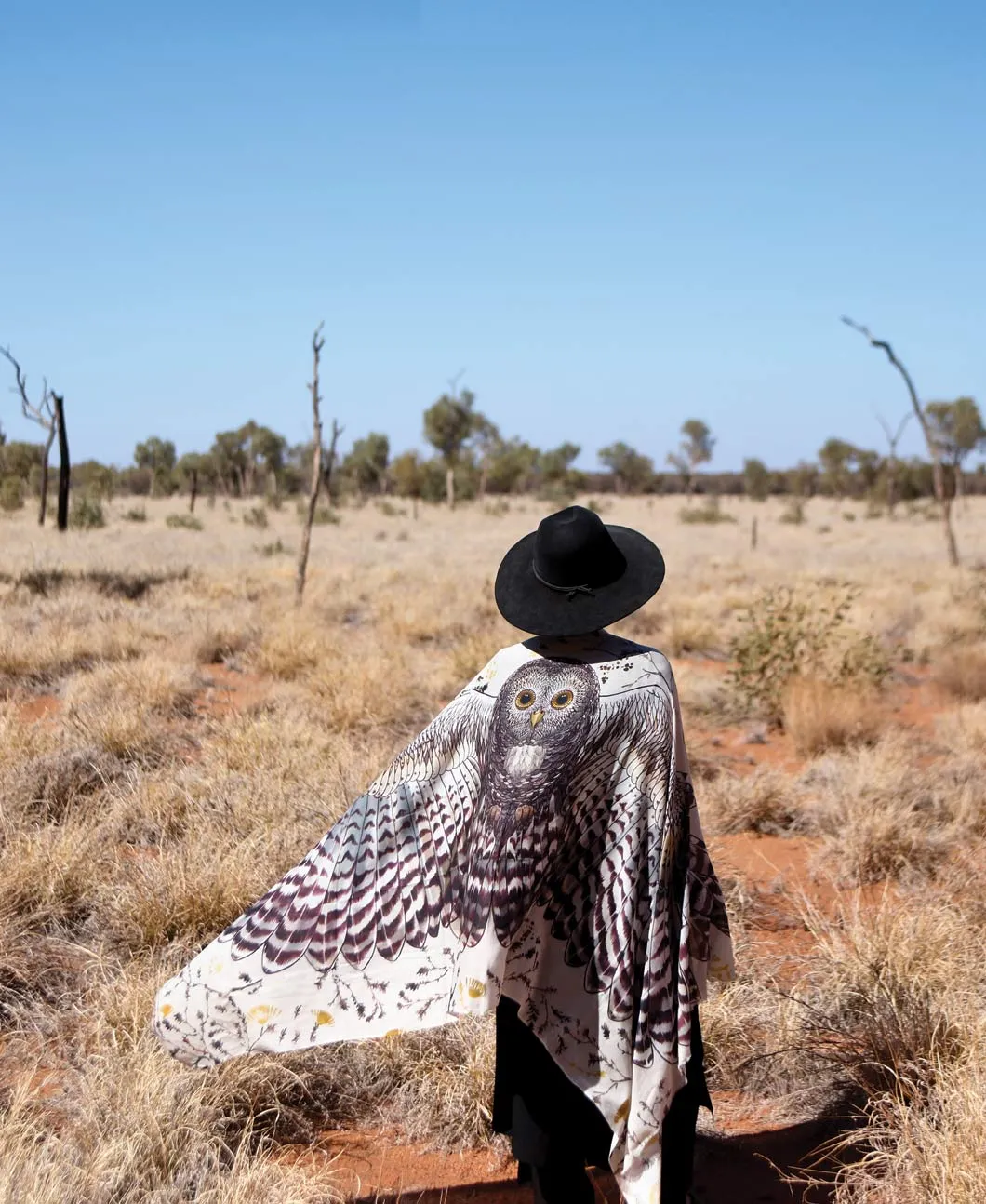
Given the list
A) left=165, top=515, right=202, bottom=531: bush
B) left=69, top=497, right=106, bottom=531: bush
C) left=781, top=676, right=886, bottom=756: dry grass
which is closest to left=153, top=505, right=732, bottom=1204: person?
left=781, top=676, right=886, bottom=756: dry grass

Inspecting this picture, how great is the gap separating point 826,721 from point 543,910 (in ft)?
19.6

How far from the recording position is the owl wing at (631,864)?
2.23 metres

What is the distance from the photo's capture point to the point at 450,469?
155 feet

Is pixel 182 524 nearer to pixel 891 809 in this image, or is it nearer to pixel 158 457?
pixel 891 809

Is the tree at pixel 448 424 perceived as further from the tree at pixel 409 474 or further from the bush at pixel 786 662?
the bush at pixel 786 662

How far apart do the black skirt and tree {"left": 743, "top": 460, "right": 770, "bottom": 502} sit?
67.4 meters

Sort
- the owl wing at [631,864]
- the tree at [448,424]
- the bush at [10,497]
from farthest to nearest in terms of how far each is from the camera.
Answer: the tree at [448,424] < the bush at [10,497] < the owl wing at [631,864]

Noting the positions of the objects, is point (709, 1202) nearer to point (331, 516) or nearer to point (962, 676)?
point (962, 676)

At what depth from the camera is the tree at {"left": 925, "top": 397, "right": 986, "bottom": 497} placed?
1977 inches

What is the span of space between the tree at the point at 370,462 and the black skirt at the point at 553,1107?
2282 inches

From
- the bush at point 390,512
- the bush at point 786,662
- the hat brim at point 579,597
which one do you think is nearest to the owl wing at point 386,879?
the hat brim at point 579,597

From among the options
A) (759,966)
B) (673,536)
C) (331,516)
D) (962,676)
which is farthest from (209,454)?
(759,966)

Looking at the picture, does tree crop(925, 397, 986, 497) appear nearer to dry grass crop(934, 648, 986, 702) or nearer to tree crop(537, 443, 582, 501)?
tree crop(537, 443, 582, 501)

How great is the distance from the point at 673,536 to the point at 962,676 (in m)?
23.1
